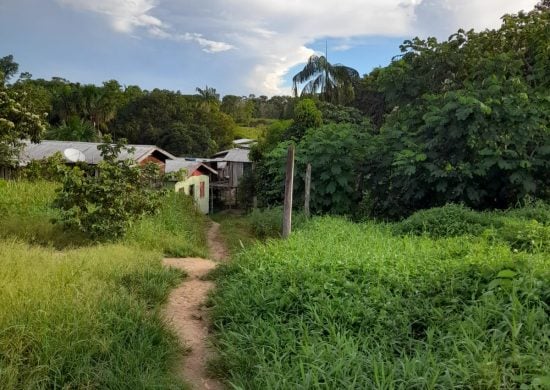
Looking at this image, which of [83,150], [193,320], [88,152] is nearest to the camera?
[193,320]

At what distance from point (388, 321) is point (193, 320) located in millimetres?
2265

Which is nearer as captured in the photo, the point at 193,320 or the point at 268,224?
the point at 193,320

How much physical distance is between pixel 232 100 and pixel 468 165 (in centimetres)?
4666

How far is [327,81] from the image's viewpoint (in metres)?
23.5

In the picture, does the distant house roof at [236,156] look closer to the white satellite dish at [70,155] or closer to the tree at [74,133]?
the tree at [74,133]

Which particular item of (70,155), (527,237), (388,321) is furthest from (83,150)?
(388,321)

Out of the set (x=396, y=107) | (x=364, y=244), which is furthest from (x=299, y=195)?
(x=364, y=244)

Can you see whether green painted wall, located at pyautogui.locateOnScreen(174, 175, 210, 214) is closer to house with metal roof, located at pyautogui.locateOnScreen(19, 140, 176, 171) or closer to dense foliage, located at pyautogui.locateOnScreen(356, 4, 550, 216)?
house with metal roof, located at pyautogui.locateOnScreen(19, 140, 176, 171)

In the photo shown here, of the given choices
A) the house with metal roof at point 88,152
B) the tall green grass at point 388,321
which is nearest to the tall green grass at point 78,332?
the tall green grass at point 388,321

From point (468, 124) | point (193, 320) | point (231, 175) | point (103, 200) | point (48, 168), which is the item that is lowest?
point (193, 320)

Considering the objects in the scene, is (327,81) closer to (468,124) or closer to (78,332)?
(468,124)

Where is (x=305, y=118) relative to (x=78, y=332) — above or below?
above

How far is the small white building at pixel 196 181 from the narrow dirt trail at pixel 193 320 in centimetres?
1423

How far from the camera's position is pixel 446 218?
25.6 feet
